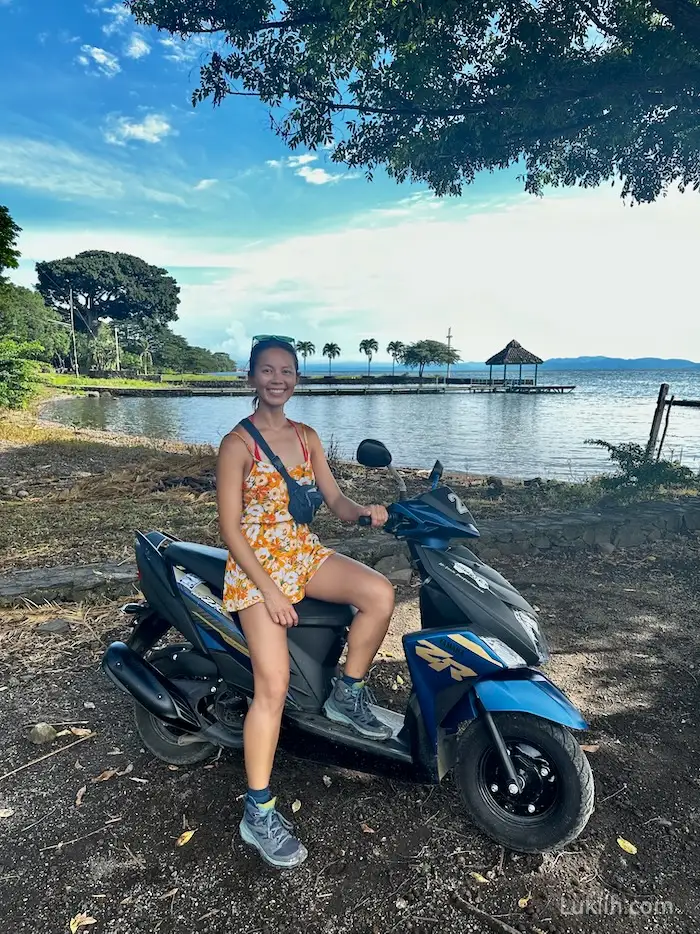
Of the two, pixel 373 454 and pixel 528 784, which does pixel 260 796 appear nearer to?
pixel 528 784

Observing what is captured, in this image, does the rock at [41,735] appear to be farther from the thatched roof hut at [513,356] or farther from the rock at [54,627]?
the thatched roof hut at [513,356]

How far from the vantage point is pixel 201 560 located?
8.57ft

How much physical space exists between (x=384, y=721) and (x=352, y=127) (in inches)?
317

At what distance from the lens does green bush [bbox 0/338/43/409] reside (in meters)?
21.0

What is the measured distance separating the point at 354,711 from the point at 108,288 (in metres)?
87.0

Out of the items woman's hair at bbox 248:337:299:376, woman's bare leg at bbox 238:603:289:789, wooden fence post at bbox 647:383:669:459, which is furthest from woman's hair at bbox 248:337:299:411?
wooden fence post at bbox 647:383:669:459

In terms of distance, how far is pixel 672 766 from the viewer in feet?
9.07

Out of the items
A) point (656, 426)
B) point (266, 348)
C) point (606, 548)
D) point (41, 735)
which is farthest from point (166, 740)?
point (656, 426)

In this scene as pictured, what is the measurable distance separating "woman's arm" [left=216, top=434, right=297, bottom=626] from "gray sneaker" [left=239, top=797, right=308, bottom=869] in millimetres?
733

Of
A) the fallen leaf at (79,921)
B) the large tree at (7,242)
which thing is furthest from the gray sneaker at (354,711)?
the large tree at (7,242)

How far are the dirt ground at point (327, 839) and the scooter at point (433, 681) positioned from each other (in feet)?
0.51

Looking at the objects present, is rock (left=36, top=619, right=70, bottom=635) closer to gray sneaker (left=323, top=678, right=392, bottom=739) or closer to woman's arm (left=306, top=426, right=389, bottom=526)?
gray sneaker (left=323, top=678, right=392, bottom=739)

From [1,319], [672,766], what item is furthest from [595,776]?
[1,319]

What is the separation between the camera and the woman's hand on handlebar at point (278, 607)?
221 cm
